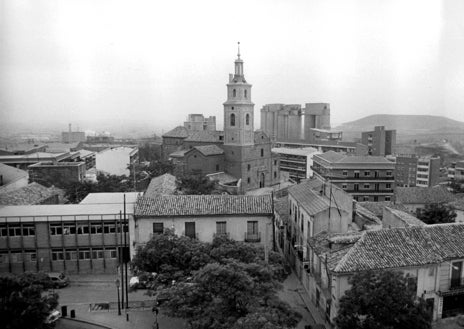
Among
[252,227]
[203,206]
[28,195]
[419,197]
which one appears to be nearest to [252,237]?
[252,227]

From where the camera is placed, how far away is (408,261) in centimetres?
1455

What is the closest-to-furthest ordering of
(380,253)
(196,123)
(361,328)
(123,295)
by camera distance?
(361,328), (380,253), (123,295), (196,123)

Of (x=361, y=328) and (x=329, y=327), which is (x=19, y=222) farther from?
(x=361, y=328)

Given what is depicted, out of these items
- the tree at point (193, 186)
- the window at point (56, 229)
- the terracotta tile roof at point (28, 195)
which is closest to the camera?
the window at point (56, 229)

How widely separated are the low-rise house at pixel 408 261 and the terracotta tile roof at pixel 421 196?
15.2 m

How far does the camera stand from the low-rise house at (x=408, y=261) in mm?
14375

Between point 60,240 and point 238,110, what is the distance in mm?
27051

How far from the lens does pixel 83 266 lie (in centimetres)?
2066

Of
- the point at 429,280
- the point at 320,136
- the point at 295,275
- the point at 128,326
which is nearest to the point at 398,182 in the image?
the point at 320,136

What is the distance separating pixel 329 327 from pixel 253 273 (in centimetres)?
494

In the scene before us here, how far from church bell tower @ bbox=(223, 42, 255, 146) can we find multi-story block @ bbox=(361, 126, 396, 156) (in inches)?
1347

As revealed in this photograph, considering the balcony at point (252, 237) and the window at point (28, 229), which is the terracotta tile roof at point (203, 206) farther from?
the window at point (28, 229)

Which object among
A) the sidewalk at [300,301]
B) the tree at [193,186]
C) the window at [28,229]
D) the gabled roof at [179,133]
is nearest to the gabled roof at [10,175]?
the window at [28,229]

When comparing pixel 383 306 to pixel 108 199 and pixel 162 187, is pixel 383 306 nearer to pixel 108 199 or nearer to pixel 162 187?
pixel 108 199
